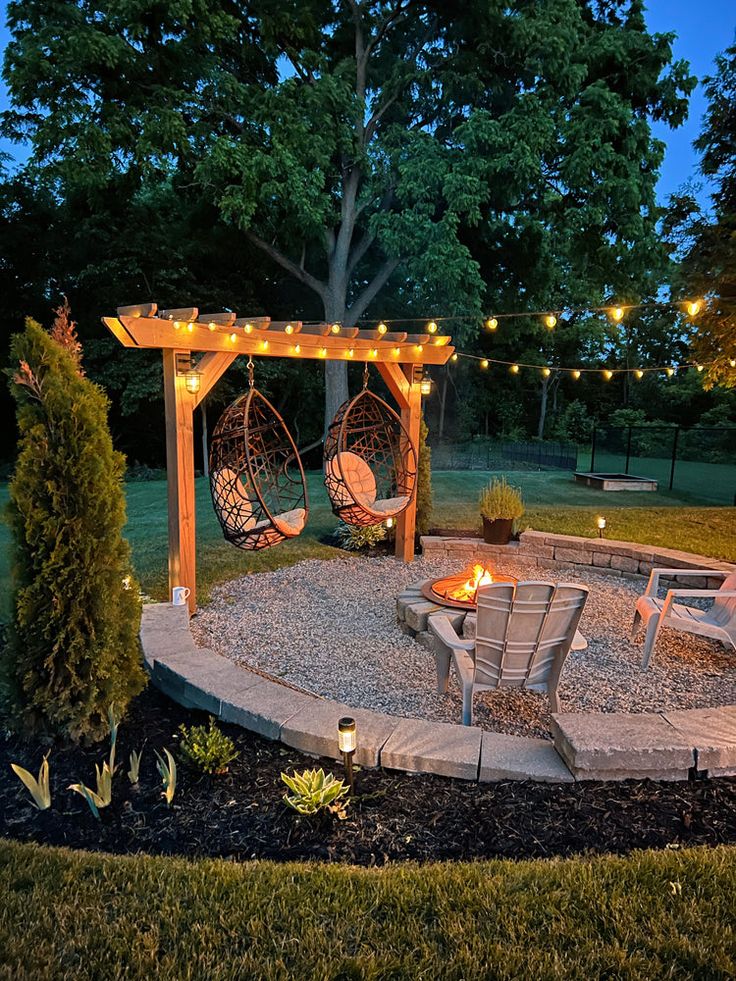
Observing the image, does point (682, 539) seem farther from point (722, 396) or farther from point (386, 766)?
point (722, 396)

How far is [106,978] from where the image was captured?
1.66 metres

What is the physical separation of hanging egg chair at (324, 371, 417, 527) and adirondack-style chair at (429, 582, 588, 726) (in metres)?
2.50

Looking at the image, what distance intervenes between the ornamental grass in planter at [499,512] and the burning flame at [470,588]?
6.93 ft

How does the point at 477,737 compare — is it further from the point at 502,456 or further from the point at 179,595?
the point at 502,456

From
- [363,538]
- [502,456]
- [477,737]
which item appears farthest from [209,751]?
[502,456]

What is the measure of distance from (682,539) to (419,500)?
10.6 ft

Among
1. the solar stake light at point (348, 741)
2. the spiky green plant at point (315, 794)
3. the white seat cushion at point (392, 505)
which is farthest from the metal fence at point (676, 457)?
the spiky green plant at point (315, 794)

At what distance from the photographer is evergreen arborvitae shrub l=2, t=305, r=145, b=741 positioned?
105 inches

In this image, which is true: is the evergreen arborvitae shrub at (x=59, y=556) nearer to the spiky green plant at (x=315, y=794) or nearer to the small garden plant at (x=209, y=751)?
the small garden plant at (x=209, y=751)

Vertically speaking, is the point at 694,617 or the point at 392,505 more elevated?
the point at 392,505

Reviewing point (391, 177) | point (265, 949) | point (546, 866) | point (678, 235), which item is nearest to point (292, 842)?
point (265, 949)

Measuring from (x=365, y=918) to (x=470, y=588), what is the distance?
3068 mm

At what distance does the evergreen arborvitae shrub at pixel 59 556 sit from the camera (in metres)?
2.67

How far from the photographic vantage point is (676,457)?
60.8 feet
